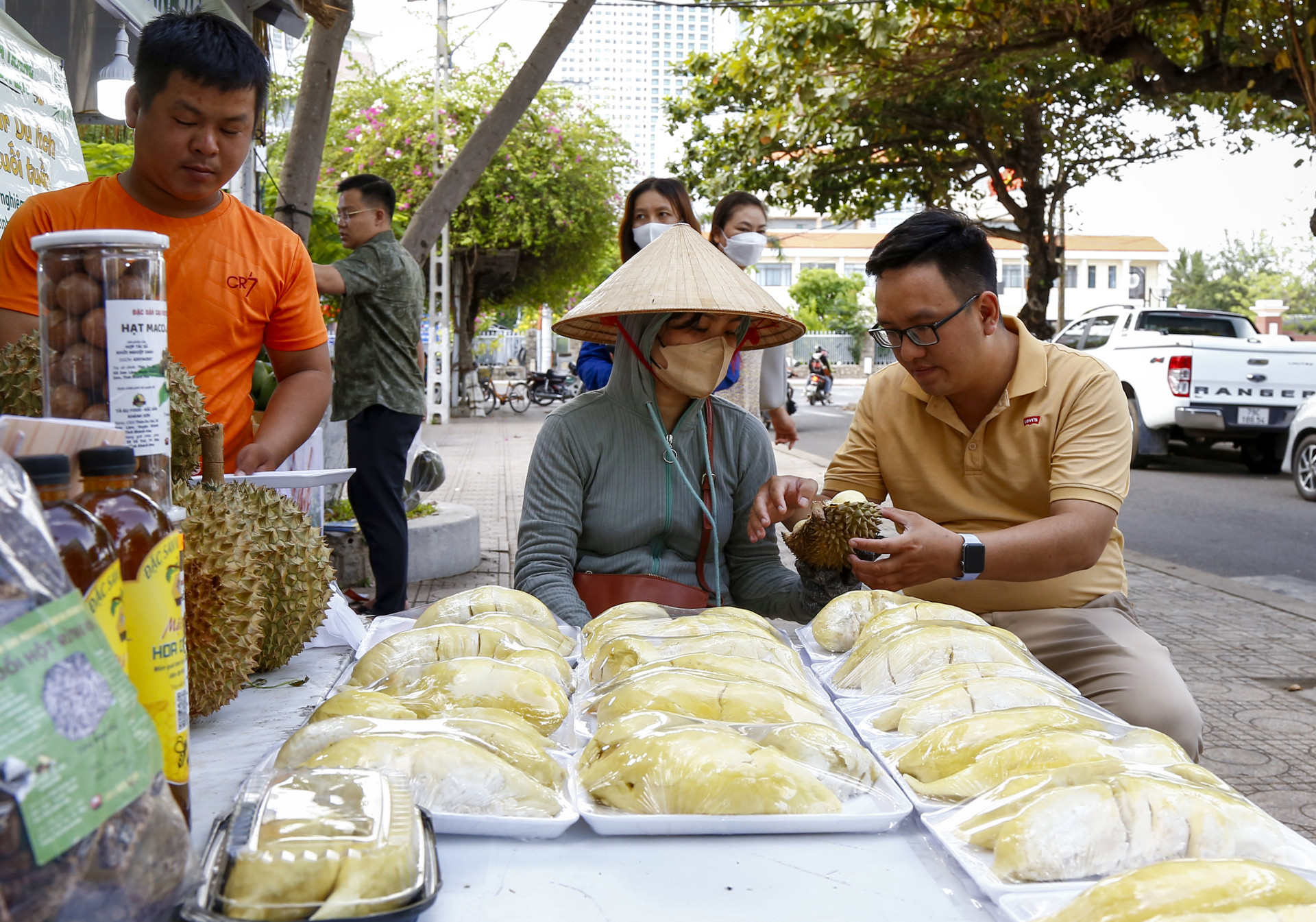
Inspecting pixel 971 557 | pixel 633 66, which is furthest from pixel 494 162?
pixel 971 557

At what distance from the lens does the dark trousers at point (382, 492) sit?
5031 mm

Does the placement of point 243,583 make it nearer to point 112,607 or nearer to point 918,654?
point 112,607

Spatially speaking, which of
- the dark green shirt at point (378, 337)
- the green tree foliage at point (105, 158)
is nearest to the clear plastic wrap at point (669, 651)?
the green tree foliage at point (105, 158)

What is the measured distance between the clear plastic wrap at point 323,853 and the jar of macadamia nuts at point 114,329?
0.38m

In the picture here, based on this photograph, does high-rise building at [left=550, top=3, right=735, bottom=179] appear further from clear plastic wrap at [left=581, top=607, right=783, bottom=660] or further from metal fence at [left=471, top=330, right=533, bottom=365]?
metal fence at [left=471, top=330, right=533, bottom=365]

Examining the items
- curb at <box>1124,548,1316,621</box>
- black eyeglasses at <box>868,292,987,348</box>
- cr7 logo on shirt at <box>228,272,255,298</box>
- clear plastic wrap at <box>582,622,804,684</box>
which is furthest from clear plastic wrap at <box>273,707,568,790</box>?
curb at <box>1124,548,1316,621</box>

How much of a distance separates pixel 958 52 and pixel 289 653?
10.6 meters

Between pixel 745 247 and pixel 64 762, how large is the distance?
4.12m

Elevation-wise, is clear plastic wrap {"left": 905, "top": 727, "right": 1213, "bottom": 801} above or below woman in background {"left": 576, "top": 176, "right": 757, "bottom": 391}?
below

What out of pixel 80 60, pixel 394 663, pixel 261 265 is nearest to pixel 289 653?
pixel 394 663

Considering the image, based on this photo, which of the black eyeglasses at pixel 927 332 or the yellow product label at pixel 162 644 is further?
the black eyeglasses at pixel 927 332

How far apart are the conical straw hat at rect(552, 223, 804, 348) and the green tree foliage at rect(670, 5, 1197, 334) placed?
8.76 m

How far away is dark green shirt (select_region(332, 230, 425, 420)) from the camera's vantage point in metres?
5.10

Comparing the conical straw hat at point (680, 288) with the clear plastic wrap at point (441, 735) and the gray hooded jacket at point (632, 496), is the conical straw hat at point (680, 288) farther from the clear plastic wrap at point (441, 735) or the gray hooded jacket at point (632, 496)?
the clear plastic wrap at point (441, 735)
